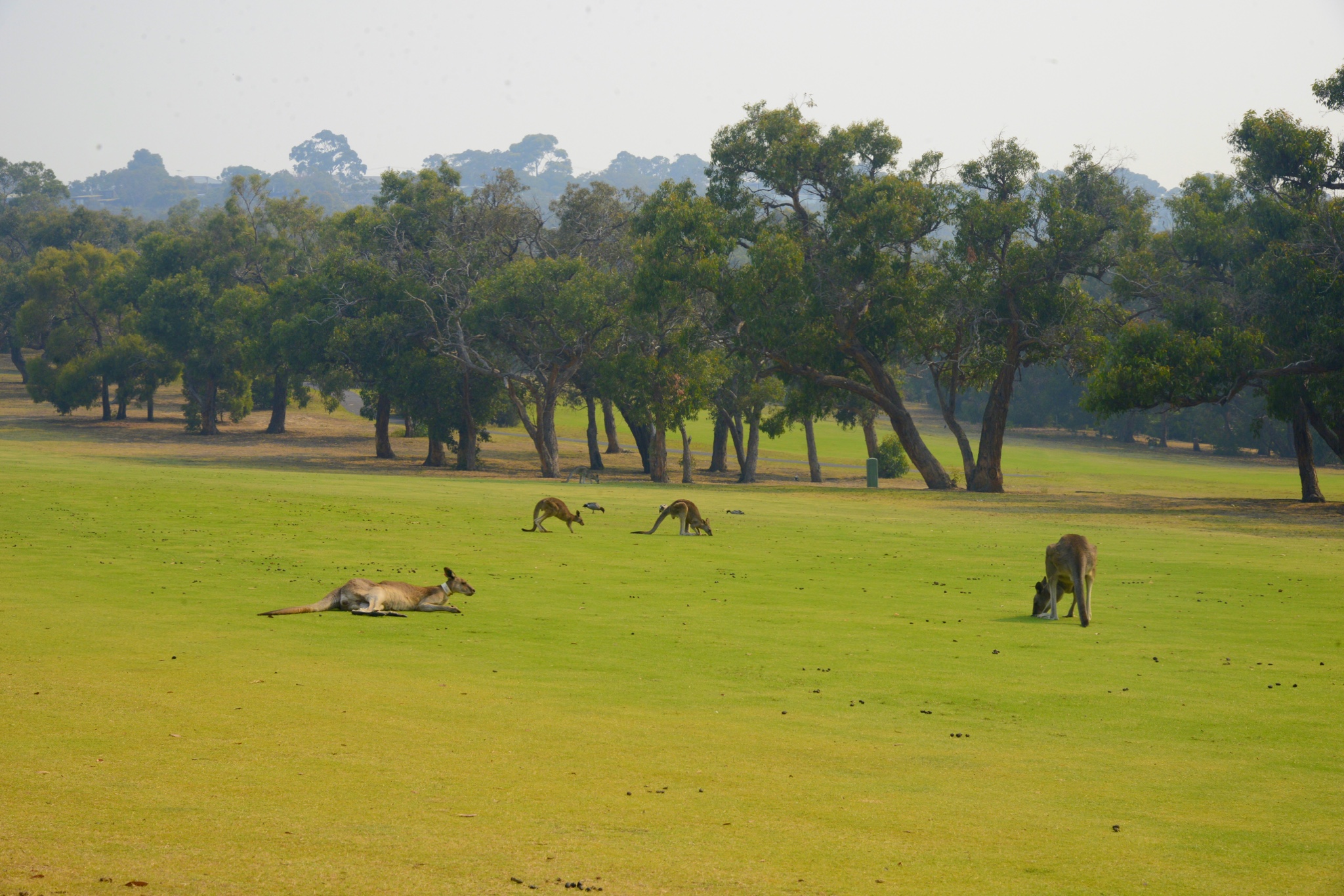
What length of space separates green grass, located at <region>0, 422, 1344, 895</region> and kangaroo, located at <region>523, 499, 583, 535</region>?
282 cm

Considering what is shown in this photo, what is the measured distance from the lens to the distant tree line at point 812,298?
4272cm

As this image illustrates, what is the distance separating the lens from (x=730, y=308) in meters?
54.1

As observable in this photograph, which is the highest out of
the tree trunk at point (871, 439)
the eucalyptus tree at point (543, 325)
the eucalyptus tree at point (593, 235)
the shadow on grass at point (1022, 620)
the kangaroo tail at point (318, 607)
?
the eucalyptus tree at point (593, 235)

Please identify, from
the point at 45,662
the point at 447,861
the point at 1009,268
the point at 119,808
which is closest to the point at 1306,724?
the point at 447,861

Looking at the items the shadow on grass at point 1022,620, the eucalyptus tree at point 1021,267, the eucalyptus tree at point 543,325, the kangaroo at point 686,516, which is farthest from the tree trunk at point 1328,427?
the shadow on grass at point 1022,620

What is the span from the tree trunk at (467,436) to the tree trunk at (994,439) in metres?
28.7

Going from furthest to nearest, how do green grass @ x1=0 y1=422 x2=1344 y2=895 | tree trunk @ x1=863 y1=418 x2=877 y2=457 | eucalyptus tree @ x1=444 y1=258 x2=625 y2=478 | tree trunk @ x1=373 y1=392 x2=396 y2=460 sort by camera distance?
1. tree trunk @ x1=373 y1=392 x2=396 y2=460
2. tree trunk @ x1=863 y1=418 x2=877 y2=457
3. eucalyptus tree @ x1=444 y1=258 x2=625 y2=478
4. green grass @ x1=0 y1=422 x2=1344 y2=895

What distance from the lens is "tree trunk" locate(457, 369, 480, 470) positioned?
65938 millimetres

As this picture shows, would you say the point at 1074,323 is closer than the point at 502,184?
Yes

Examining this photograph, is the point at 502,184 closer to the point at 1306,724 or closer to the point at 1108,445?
the point at 1306,724

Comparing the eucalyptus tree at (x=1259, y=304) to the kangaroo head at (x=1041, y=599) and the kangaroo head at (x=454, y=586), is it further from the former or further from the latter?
the kangaroo head at (x=454, y=586)

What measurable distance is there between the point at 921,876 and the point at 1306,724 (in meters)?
5.75

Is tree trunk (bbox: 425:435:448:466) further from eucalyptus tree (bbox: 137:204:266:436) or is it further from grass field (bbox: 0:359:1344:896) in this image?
grass field (bbox: 0:359:1344:896)

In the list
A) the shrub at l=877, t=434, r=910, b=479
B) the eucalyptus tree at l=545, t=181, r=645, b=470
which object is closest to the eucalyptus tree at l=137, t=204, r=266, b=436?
the eucalyptus tree at l=545, t=181, r=645, b=470
